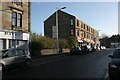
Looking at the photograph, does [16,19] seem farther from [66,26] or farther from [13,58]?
[66,26]

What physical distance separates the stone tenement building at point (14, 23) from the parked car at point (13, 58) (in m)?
12.9

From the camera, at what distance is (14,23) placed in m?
37.2

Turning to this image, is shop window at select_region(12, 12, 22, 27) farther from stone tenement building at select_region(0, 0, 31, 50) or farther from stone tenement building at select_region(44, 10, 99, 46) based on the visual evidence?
stone tenement building at select_region(44, 10, 99, 46)

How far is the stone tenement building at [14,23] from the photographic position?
34.4m

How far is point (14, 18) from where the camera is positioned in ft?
123

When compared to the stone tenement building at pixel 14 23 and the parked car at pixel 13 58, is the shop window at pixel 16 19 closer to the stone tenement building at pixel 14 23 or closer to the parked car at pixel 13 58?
the stone tenement building at pixel 14 23

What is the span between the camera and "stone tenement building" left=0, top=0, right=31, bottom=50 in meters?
34.4

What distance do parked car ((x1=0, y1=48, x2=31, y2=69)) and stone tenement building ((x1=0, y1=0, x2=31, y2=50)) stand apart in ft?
42.3

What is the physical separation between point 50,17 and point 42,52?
38627 mm

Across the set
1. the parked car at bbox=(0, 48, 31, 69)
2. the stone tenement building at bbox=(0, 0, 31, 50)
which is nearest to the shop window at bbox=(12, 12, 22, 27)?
the stone tenement building at bbox=(0, 0, 31, 50)

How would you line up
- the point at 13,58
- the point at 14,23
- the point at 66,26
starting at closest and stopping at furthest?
1. the point at 13,58
2. the point at 14,23
3. the point at 66,26

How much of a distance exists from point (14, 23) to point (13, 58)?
19034 millimetres

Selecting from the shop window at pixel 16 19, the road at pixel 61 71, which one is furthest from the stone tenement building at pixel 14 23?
the road at pixel 61 71

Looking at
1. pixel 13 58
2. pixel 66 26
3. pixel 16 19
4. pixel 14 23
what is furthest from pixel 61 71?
pixel 66 26
